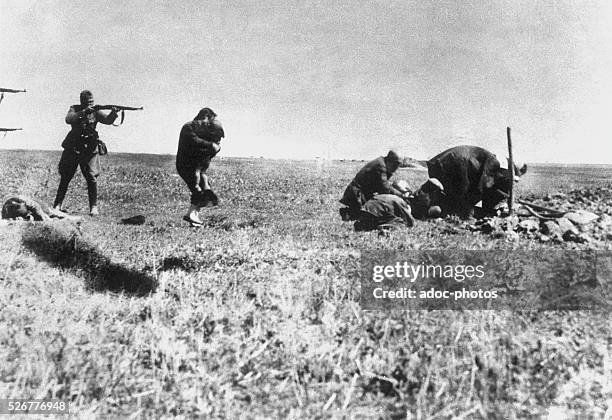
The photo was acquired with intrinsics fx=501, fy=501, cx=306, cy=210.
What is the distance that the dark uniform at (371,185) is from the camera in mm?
7672

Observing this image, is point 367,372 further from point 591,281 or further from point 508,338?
point 591,281

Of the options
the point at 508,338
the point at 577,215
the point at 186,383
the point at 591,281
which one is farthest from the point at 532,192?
the point at 186,383

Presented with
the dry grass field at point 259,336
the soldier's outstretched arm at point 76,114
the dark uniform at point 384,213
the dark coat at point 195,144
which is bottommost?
the dry grass field at point 259,336

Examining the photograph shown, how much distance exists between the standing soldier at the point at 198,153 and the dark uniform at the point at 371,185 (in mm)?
2099

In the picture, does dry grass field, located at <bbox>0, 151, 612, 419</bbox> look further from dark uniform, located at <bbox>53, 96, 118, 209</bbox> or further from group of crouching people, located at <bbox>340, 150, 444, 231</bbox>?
dark uniform, located at <bbox>53, 96, 118, 209</bbox>

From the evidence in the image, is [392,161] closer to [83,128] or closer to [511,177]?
[511,177]

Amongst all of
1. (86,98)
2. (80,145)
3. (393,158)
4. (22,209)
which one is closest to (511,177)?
(393,158)

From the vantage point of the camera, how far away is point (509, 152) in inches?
281

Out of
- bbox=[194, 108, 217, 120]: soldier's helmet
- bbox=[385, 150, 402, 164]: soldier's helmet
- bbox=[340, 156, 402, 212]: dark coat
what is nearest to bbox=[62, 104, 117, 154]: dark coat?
bbox=[194, 108, 217, 120]: soldier's helmet

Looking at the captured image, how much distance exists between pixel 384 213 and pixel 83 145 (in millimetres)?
4364

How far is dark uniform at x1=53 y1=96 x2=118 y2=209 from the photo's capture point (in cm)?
688

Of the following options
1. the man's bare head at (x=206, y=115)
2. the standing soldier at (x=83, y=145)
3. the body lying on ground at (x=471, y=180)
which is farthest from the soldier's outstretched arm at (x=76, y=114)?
the body lying on ground at (x=471, y=180)

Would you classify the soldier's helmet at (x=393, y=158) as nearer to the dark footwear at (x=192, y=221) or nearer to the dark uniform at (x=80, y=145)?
the dark footwear at (x=192, y=221)

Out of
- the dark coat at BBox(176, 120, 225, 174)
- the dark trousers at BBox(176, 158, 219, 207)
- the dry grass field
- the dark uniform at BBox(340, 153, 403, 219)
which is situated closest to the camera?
the dry grass field
